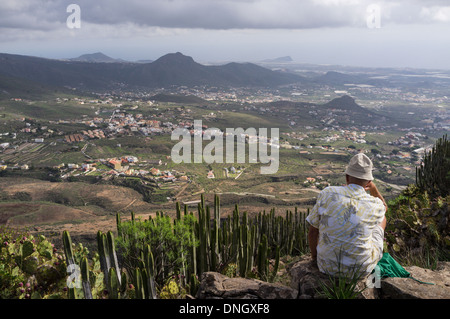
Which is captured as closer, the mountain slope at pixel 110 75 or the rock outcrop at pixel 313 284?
the rock outcrop at pixel 313 284

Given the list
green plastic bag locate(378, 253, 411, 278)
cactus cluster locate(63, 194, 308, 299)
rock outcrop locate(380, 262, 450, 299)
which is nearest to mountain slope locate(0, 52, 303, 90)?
cactus cluster locate(63, 194, 308, 299)

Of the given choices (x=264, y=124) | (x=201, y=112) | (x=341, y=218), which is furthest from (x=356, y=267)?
(x=201, y=112)

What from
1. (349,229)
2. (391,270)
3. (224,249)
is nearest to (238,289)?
(349,229)

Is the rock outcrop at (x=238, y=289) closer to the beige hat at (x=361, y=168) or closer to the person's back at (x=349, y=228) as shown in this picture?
the person's back at (x=349, y=228)

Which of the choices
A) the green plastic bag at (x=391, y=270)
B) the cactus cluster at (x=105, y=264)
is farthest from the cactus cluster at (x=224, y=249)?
the green plastic bag at (x=391, y=270)

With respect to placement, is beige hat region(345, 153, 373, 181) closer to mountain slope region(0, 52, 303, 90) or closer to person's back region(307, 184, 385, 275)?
person's back region(307, 184, 385, 275)

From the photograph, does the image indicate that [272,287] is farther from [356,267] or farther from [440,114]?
[440,114]
